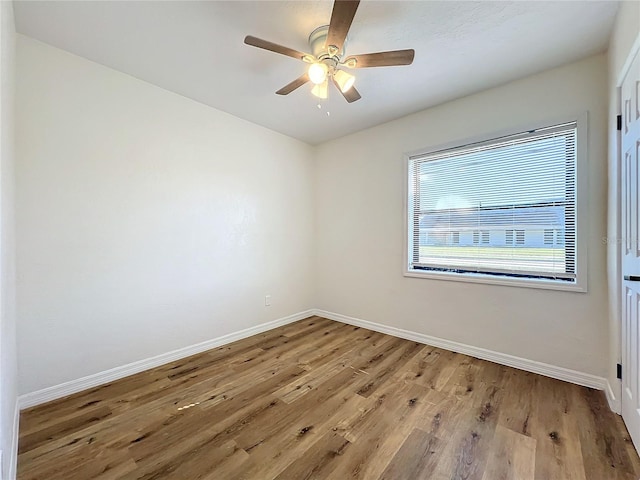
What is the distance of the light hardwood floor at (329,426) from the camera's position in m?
1.38

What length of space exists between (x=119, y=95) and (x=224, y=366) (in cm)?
255

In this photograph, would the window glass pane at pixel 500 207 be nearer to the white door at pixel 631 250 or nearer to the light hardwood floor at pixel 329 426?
the white door at pixel 631 250

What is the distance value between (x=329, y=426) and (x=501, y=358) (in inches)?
71.5

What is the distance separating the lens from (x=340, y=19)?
1429 millimetres

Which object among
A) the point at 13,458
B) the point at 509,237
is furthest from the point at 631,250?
the point at 13,458

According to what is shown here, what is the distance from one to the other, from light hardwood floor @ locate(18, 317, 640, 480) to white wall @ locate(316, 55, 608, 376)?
370mm

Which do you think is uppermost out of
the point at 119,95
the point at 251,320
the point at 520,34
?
the point at 520,34

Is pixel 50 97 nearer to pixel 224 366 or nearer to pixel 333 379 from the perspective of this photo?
pixel 224 366

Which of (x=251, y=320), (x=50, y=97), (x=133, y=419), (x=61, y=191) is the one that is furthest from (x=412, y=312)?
(x=50, y=97)

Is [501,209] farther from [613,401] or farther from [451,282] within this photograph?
[613,401]

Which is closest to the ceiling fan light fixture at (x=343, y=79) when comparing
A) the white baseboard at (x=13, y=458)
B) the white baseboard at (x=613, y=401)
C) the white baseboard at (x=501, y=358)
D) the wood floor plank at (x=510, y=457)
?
the wood floor plank at (x=510, y=457)

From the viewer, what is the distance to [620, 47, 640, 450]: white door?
1.45 metres

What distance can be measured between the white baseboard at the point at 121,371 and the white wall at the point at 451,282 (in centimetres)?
143

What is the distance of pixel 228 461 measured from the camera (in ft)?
4.71
